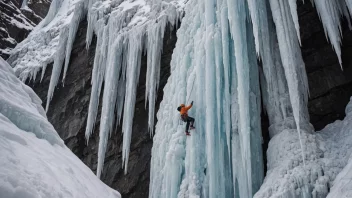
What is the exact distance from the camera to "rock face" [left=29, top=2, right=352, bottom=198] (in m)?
8.02

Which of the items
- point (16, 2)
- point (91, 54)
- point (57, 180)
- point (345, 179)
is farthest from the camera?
point (16, 2)

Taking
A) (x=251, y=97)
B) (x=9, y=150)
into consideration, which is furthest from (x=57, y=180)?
(x=251, y=97)

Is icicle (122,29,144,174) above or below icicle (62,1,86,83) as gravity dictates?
below

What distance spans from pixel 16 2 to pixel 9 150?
66.5 feet

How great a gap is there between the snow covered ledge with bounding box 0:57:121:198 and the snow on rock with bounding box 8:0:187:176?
6.73m

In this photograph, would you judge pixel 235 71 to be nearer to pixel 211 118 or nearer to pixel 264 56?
pixel 264 56

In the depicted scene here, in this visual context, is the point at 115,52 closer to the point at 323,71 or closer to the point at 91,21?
the point at 91,21

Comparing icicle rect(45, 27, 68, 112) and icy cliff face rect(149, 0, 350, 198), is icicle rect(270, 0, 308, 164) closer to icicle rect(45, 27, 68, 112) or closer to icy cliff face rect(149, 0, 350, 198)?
icy cliff face rect(149, 0, 350, 198)

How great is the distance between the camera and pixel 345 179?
4.16m

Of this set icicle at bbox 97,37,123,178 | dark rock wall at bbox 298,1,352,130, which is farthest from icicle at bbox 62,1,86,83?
dark rock wall at bbox 298,1,352,130

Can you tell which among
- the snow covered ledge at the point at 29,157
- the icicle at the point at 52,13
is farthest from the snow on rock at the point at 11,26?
the snow covered ledge at the point at 29,157

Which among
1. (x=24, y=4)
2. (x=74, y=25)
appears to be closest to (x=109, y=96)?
(x=74, y=25)

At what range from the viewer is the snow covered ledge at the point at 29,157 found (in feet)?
6.87

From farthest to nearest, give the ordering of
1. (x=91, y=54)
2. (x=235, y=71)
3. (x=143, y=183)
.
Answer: (x=91, y=54), (x=143, y=183), (x=235, y=71)
